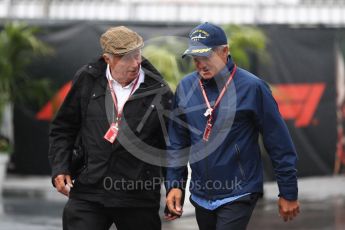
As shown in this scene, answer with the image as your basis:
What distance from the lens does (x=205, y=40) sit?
5.41 m

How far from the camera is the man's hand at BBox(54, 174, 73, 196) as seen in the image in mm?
5586

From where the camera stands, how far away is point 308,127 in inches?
542

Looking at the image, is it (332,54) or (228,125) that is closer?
(228,125)

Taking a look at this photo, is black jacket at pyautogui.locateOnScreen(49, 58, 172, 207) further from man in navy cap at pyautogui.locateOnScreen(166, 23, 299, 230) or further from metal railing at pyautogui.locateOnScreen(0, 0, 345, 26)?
metal railing at pyautogui.locateOnScreen(0, 0, 345, 26)

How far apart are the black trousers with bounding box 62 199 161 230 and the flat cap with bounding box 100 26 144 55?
103 cm

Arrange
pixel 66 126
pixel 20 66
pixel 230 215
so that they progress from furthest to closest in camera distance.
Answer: pixel 20 66 → pixel 66 126 → pixel 230 215

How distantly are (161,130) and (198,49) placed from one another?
0.66 meters

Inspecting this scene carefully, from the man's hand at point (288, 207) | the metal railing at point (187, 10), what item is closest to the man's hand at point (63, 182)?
the man's hand at point (288, 207)

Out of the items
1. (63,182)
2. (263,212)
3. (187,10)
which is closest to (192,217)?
(263,212)

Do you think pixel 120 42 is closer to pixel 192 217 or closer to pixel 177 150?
pixel 177 150

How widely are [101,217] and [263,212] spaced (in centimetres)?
553

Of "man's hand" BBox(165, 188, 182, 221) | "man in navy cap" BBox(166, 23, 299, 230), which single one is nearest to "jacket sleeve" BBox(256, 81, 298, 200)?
"man in navy cap" BBox(166, 23, 299, 230)

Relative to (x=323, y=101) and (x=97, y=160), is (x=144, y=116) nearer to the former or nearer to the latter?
(x=97, y=160)

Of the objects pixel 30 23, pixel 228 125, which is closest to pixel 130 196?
pixel 228 125
